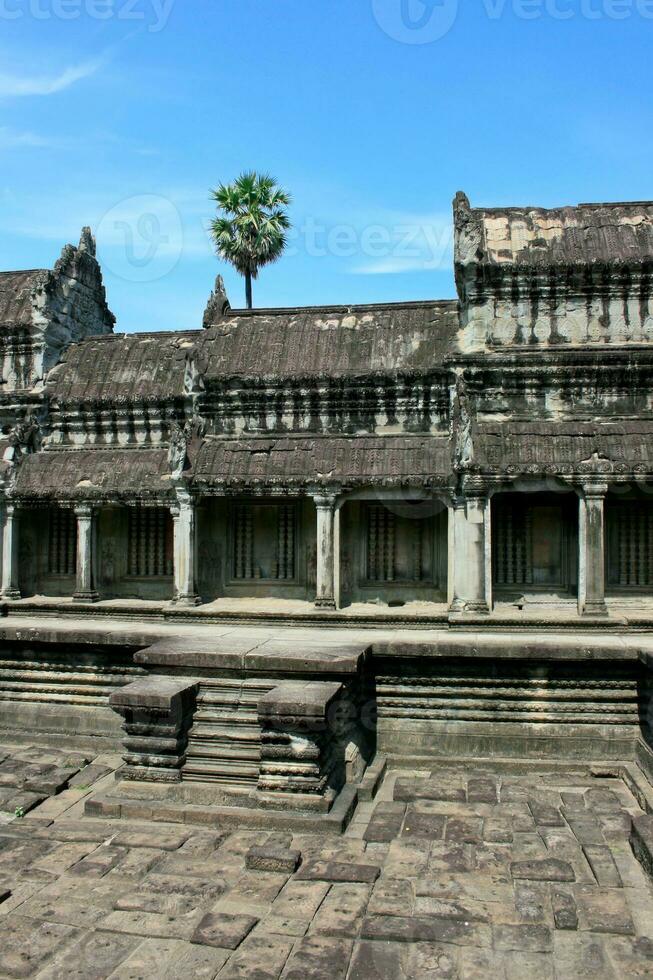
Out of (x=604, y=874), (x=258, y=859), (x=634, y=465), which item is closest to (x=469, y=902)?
(x=604, y=874)

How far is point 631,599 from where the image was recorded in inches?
468

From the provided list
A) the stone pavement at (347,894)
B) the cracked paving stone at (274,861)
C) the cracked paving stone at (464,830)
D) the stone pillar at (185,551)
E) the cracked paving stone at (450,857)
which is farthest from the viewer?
the stone pillar at (185,551)

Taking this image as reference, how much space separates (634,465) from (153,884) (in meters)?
8.28

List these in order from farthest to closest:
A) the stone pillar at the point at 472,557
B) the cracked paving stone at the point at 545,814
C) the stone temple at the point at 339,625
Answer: the stone pillar at the point at 472,557, the cracked paving stone at the point at 545,814, the stone temple at the point at 339,625

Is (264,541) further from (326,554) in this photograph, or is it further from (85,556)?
(85,556)

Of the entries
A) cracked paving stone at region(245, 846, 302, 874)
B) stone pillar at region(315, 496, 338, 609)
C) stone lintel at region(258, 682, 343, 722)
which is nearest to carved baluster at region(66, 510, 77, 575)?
stone pillar at region(315, 496, 338, 609)

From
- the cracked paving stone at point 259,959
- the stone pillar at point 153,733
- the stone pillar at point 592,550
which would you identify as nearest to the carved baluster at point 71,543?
the stone pillar at point 153,733

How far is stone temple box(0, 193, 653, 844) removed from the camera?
28.6ft

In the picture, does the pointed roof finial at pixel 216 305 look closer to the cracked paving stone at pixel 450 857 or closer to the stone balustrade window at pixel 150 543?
the stone balustrade window at pixel 150 543

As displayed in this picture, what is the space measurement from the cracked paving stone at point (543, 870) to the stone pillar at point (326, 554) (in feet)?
20.5

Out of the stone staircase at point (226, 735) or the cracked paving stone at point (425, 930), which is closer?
the cracked paving stone at point (425, 930)

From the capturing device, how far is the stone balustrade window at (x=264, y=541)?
13.1 m

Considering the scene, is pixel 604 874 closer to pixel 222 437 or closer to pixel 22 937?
pixel 22 937

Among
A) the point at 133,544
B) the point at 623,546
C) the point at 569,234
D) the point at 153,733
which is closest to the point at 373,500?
the point at 623,546
